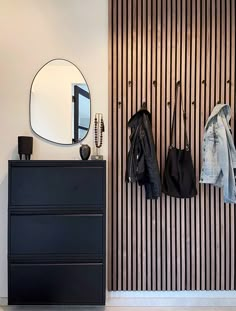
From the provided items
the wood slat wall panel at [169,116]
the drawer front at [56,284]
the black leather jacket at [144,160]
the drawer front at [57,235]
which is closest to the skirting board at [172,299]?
the wood slat wall panel at [169,116]

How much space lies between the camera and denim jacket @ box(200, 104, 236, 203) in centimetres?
308

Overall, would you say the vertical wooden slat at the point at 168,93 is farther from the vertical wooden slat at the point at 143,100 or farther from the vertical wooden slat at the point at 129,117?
the vertical wooden slat at the point at 129,117

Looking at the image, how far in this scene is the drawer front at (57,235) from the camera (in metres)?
2.99

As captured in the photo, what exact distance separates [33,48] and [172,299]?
288cm

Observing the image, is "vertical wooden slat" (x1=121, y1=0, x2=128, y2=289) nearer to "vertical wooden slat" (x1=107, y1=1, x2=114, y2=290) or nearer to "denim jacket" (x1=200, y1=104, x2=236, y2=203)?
"vertical wooden slat" (x1=107, y1=1, x2=114, y2=290)

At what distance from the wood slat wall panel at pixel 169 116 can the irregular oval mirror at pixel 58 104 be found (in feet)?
1.12

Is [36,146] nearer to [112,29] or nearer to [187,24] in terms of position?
[112,29]

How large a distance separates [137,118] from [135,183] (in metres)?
0.65

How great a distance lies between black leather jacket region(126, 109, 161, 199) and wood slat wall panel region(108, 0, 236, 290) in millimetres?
152

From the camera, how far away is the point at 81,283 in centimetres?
302

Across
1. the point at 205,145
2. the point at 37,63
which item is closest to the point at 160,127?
the point at 205,145

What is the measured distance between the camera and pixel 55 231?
3.00 meters

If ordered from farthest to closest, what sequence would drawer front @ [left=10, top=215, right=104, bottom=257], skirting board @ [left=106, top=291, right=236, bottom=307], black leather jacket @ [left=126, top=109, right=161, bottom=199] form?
1. skirting board @ [left=106, top=291, right=236, bottom=307]
2. black leather jacket @ [left=126, top=109, right=161, bottom=199]
3. drawer front @ [left=10, top=215, right=104, bottom=257]

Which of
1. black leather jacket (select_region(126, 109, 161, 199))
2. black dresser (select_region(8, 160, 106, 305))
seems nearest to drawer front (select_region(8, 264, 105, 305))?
black dresser (select_region(8, 160, 106, 305))
